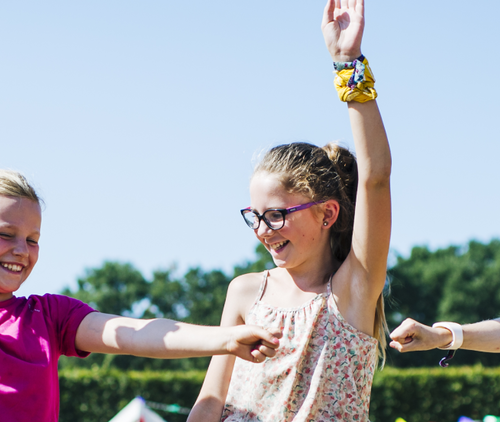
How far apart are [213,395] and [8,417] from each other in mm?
880

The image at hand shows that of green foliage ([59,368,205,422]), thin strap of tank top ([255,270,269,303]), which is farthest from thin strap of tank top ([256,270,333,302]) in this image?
green foliage ([59,368,205,422])

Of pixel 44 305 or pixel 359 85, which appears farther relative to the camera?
pixel 44 305

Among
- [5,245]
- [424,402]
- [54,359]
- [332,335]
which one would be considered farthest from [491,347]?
[424,402]

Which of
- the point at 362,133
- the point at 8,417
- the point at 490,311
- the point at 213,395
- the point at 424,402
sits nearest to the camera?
the point at 8,417

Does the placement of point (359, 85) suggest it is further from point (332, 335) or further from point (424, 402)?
point (424, 402)

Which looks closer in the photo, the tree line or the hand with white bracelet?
the hand with white bracelet

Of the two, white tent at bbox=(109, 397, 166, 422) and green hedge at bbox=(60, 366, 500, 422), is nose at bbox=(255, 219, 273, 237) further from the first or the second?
green hedge at bbox=(60, 366, 500, 422)

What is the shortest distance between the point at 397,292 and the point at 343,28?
43.1 m

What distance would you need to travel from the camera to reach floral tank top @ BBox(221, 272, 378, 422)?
2396mm

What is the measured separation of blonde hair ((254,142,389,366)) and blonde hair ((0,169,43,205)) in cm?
99

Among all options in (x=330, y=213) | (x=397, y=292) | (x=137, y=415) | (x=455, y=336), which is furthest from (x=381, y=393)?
(x=397, y=292)

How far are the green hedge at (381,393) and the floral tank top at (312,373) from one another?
12458 millimetres

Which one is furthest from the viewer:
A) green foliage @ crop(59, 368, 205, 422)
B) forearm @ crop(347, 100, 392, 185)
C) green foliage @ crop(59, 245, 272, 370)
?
green foliage @ crop(59, 245, 272, 370)

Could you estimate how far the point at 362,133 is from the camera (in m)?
2.28
